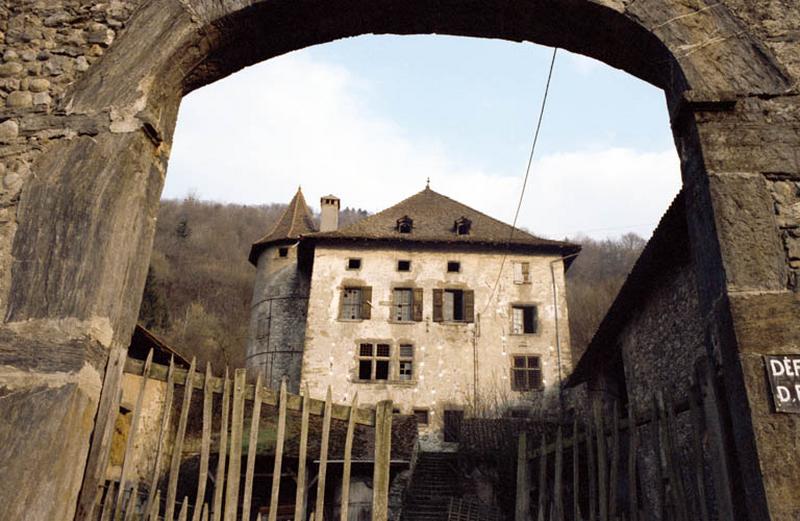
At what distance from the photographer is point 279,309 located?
30.7 m

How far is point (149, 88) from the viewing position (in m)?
3.70

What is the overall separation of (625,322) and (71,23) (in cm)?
1208

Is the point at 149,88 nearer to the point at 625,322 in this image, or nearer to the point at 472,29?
the point at 472,29

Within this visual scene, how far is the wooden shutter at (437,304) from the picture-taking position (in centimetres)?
2552

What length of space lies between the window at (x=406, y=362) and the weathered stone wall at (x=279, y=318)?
6373 millimetres

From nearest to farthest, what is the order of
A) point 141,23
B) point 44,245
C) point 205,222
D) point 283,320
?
point 44,245 < point 141,23 < point 283,320 < point 205,222

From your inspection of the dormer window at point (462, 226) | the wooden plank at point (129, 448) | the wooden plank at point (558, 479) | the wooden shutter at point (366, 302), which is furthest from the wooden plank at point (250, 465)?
the dormer window at point (462, 226)

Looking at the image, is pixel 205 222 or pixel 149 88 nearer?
pixel 149 88

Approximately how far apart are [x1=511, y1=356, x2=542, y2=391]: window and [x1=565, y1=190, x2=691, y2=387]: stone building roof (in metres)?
8.48

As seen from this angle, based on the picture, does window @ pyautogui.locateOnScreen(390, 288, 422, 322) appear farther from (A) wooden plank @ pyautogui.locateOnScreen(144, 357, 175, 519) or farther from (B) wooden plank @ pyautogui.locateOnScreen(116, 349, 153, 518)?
(B) wooden plank @ pyautogui.locateOnScreen(116, 349, 153, 518)

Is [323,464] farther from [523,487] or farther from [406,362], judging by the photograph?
[406,362]

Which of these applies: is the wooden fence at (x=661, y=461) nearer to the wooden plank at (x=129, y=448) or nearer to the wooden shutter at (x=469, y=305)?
the wooden plank at (x=129, y=448)

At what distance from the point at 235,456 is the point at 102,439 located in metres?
0.72

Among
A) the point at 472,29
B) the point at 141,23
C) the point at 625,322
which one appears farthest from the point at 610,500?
the point at 625,322
